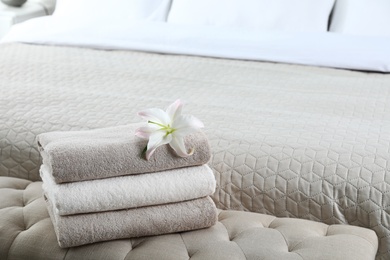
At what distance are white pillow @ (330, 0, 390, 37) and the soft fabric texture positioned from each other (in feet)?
0.55

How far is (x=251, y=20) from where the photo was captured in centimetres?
295

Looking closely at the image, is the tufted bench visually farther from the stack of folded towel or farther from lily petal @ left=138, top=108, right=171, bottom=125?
lily petal @ left=138, top=108, right=171, bottom=125

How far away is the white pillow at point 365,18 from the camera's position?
9.10ft

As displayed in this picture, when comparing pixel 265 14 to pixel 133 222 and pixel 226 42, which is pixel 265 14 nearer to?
pixel 226 42

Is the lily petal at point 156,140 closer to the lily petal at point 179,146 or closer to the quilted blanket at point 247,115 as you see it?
the lily petal at point 179,146

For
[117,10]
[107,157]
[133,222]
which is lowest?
[117,10]

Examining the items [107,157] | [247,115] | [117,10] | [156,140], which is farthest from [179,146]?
[117,10]

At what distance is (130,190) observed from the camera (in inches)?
54.7

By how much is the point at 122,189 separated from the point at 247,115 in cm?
68

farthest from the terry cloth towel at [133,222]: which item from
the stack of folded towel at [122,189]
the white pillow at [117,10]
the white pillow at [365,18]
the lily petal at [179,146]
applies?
the white pillow at [117,10]

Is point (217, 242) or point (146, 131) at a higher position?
point (146, 131)

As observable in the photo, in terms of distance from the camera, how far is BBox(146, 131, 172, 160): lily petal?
1404mm

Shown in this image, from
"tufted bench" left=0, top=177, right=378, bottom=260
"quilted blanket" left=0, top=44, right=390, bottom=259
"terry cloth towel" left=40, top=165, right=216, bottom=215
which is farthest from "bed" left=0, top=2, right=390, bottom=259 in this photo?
"terry cloth towel" left=40, top=165, right=216, bottom=215

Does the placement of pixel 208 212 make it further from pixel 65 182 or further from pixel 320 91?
pixel 320 91
